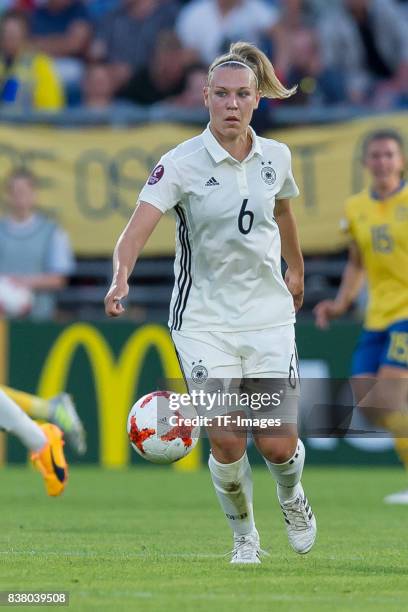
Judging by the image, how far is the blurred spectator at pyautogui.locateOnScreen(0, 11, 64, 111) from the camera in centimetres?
1505

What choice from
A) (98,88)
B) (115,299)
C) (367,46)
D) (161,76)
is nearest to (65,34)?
(98,88)

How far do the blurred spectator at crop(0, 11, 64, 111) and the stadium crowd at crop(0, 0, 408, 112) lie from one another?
0.03 feet

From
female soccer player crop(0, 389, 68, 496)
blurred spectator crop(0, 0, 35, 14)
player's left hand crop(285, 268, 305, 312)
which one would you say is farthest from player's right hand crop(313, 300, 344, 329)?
blurred spectator crop(0, 0, 35, 14)

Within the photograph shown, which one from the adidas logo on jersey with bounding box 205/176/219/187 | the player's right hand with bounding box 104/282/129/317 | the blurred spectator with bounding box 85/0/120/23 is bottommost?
the player's right hand with bounding box 104/282/129/317

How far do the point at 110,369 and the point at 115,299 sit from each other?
8.18 m

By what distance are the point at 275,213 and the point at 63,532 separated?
2.47 m

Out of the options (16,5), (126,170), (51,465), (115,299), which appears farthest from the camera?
(16,5)

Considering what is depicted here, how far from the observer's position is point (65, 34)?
54.9ft

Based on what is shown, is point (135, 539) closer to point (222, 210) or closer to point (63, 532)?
point (63, 532)

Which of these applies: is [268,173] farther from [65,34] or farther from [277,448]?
[65,34]

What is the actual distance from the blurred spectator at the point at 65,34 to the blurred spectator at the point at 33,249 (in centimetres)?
235

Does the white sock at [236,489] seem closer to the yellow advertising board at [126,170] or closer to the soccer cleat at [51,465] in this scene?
the soccer cleat at [51,465]

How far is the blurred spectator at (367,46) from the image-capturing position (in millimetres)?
15883

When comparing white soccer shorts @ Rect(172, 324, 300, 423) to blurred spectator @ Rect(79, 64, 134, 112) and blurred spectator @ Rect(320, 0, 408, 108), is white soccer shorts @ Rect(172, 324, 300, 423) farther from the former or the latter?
blurred spectator @ Rect(320, 0, 408, 108)
